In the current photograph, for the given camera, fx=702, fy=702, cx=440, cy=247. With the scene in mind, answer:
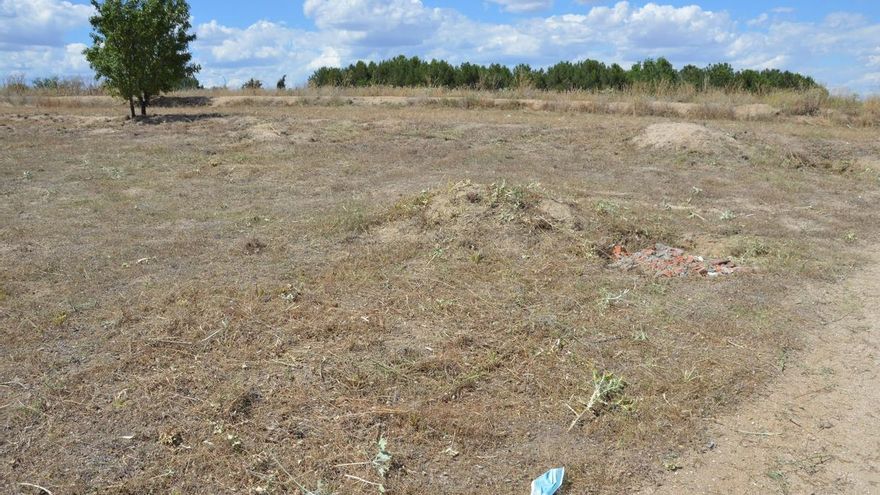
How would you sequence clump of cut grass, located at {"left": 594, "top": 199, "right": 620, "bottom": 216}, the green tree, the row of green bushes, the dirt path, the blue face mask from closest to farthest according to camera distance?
the blue face mask
the dirt path
clump of cut grass, located at {"left": 594, "top": 199, "right": 620, "bottom": 216}
the green tree
the row of green bushes

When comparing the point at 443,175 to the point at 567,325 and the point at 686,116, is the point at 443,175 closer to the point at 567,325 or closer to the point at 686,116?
the point at 567,325

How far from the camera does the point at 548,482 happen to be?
308 centimetres

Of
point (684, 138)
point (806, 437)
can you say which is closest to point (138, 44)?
point (684, 138)

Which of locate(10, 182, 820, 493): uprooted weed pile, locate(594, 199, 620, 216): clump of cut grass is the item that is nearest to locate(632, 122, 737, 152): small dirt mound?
locate(594, 199, 620, 216): clump of cut grass

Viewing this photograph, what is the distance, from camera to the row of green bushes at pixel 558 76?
76.0ft

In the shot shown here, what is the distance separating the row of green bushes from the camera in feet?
76.0

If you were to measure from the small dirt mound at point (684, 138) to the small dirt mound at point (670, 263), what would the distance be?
6.42 metres

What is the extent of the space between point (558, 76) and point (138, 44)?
50.6 feet

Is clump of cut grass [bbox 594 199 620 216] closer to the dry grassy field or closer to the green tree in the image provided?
the dry grassy field

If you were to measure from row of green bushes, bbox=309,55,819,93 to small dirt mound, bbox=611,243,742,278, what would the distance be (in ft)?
54.0

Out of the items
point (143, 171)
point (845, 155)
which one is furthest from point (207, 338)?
point (845, 155)

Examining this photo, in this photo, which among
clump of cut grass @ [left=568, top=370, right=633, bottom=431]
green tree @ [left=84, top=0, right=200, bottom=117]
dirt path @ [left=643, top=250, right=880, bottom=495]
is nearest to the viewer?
dirt path @ [left=643, top=250, right=880, bottom=495]

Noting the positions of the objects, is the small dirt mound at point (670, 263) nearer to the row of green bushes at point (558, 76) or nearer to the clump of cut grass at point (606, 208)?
the clump of cut grass at point (606, 208)

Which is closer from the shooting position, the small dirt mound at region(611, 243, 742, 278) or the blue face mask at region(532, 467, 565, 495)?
the blue face mask at region(532, 467, 565, 495)
